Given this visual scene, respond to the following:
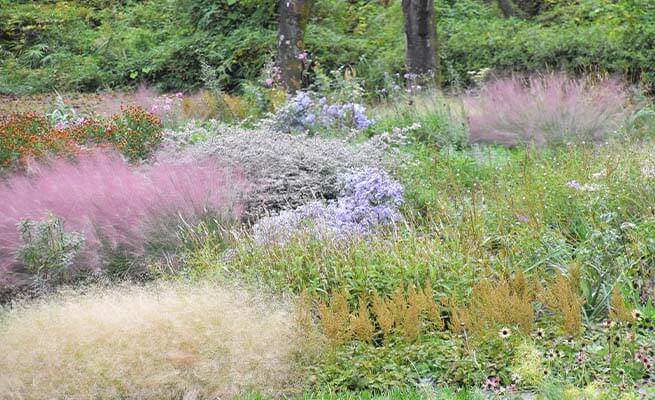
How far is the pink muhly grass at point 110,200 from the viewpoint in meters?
7.19

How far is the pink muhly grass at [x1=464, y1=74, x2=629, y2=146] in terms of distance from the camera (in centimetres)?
1088

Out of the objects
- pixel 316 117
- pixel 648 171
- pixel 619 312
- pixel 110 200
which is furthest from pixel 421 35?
pixel 619 312

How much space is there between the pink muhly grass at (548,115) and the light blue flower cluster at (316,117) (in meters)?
1.54

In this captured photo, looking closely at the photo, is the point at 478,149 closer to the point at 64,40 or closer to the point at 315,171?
the point at 315,171

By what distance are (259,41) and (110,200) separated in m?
12.0

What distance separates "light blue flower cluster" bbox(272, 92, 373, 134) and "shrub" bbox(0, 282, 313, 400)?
569 cm

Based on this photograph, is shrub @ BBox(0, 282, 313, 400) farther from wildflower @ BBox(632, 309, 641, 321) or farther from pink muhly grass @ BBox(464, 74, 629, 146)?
pink muhly grass @ BBox(464, 74, 629, 146)

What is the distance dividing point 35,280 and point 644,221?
452cm

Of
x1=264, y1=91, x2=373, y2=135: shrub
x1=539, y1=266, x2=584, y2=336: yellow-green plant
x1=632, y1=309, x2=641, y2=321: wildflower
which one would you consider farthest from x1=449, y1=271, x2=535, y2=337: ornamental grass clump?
x1=264, y1=91, x2=373, y2=135: shrub

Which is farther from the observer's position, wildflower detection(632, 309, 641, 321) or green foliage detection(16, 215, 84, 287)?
green foliage detection(16, 215, 84, 287)

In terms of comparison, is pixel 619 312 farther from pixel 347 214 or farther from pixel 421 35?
pixel 421 35

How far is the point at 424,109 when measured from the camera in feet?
40.4

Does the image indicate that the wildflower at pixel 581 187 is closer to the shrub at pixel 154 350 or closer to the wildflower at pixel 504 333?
the wildflower at pixel 504 333

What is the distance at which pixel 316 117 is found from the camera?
432 inches
